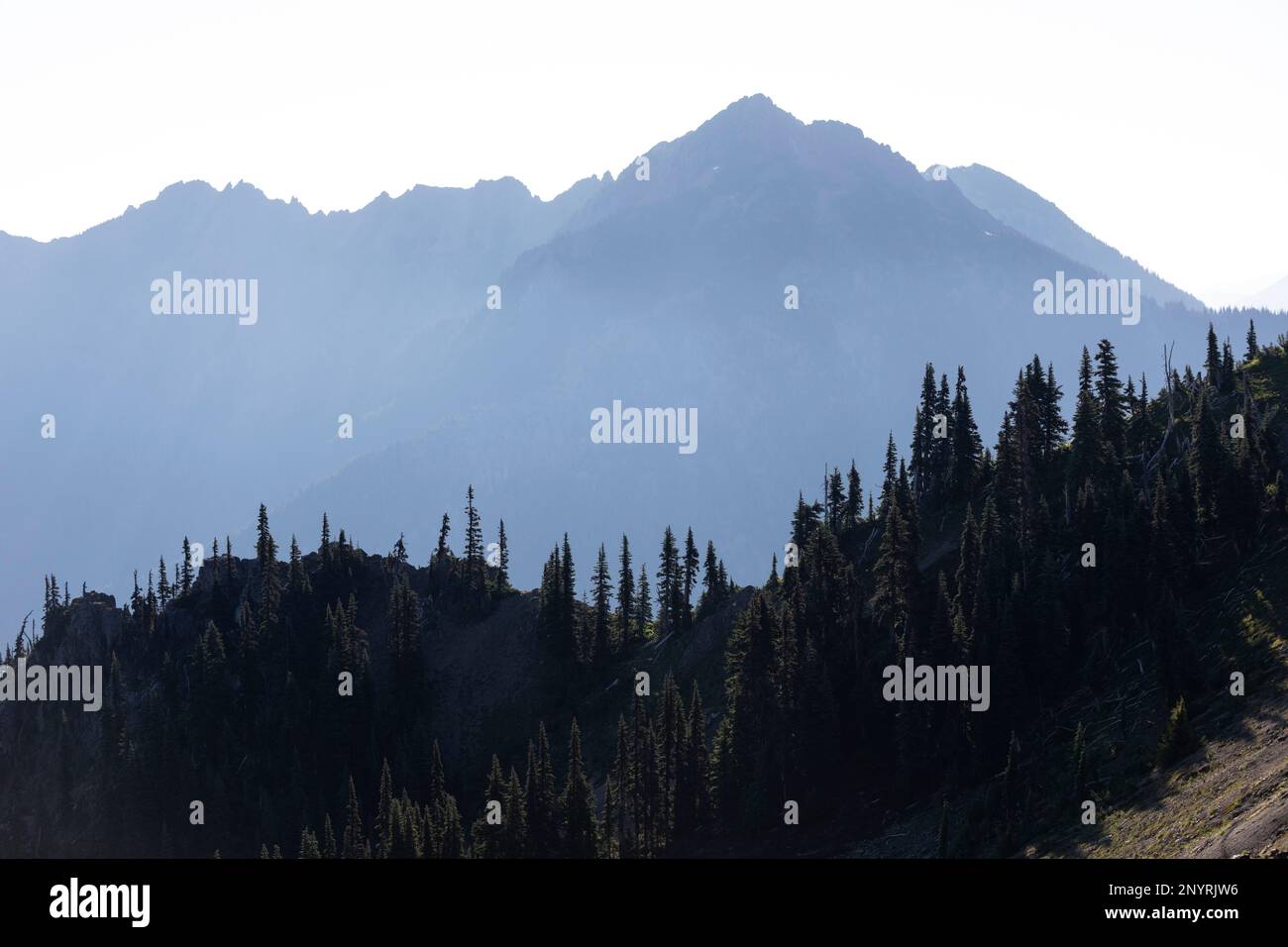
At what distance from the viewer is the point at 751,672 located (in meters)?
123

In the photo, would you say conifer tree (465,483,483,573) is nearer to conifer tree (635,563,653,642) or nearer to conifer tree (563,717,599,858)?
conifer tree (635,563,653,642)

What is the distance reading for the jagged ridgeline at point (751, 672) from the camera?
9712 cm

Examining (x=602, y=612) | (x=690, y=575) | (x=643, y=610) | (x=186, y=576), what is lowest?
(x=602, y=612)


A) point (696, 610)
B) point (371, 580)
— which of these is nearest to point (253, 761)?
point (371, 580)

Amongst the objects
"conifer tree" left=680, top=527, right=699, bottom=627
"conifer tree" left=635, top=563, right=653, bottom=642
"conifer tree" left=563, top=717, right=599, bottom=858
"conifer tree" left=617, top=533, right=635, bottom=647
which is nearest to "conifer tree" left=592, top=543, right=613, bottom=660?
"conifer tree" left=617, top=533, right=635, bottom=647

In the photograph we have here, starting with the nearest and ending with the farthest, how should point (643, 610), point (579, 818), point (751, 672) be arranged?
point (579, 818), point (751, 672), point (643, 610)

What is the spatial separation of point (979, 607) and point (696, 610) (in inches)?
2243

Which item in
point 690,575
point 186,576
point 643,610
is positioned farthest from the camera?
point 186,576

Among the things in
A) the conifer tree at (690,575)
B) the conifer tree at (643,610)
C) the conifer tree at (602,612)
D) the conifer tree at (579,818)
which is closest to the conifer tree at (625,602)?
the conifer tree at (643,610)

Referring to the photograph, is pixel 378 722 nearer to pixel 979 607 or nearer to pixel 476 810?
pixel 476 810

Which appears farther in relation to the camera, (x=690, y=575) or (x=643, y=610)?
(x=643, y=610)

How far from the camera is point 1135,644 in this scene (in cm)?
10056

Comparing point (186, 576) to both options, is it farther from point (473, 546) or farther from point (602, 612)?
point (602, 612)

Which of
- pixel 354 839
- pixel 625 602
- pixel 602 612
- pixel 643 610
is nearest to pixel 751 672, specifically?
pixel 354 839
